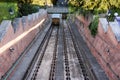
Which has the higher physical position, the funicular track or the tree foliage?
the tree foliage

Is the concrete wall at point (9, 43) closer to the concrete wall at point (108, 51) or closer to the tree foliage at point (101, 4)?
the concrete wall at point (108, 51)

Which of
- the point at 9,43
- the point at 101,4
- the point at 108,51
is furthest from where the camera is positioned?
the point at 101,4

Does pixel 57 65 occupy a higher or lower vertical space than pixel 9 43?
lower

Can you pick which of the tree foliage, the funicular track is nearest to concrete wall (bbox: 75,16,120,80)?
the funicular track

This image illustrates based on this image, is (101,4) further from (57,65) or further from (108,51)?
(108,51)

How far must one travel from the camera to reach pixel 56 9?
73312 millimetres

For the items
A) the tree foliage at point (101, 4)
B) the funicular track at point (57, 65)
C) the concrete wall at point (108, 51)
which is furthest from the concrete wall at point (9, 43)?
the tree foliage at point (101, 4)

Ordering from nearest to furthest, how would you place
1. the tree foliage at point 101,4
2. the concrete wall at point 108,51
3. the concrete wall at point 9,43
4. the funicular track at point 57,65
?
the concrete wall at point 108,51 < the concrete wall at point 9,43 < the funicular track at point 57,65 < the tree foliage at point 101,4

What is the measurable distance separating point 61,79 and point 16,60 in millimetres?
4717

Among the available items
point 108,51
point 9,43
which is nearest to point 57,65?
point 9,43

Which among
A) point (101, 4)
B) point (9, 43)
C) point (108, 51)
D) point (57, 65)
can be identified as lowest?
point (57, 65)

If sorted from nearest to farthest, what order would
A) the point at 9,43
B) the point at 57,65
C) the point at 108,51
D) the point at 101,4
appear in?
the point at 108,51
the point at 9,43
the point at 57,65
the point at 101,4

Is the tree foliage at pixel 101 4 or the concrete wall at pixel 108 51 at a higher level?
the tree foliage at pixel 101 4

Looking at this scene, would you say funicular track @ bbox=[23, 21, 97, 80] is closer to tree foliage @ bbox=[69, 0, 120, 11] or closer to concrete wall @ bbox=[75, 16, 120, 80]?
concrete wall @ bbox=[75, 16, 120, 80]
